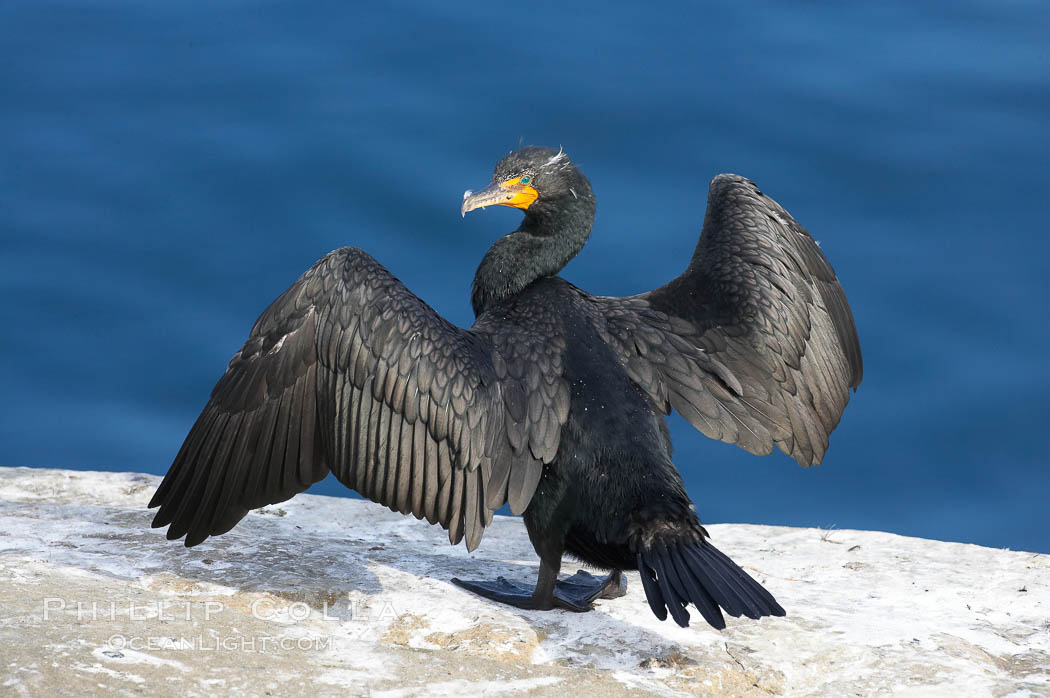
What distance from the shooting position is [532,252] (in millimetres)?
5191

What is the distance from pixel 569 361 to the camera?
4750 millimetres

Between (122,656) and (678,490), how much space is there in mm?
1868

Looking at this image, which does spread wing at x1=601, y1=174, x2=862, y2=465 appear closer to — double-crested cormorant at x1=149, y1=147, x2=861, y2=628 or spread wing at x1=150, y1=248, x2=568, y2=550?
double-crested cormorant at x1=149, y1=147, x2=861, y2=628

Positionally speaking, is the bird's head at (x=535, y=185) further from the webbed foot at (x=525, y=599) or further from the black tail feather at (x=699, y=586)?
the black tail feather at (x=699, y=586)

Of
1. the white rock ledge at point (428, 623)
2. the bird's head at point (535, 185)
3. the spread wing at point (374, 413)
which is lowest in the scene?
the white rock ledge at point (428, 623)

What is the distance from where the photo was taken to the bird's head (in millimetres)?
5152

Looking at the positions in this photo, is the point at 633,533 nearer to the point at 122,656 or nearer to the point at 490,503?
the point at 490,503

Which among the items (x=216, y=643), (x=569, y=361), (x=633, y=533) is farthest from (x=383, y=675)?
(x=569, y=361)

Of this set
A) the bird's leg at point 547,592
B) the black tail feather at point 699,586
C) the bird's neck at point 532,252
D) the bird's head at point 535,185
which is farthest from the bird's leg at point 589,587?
the bird's head at point 535,185

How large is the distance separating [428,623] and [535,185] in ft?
5.81

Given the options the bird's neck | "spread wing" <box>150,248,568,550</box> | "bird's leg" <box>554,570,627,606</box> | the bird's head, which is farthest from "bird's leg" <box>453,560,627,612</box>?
the bird's head

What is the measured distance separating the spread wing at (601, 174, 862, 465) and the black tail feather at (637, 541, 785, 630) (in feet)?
2.58

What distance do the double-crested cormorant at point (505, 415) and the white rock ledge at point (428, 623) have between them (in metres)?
0.30

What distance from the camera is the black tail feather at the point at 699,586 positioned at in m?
3.87
